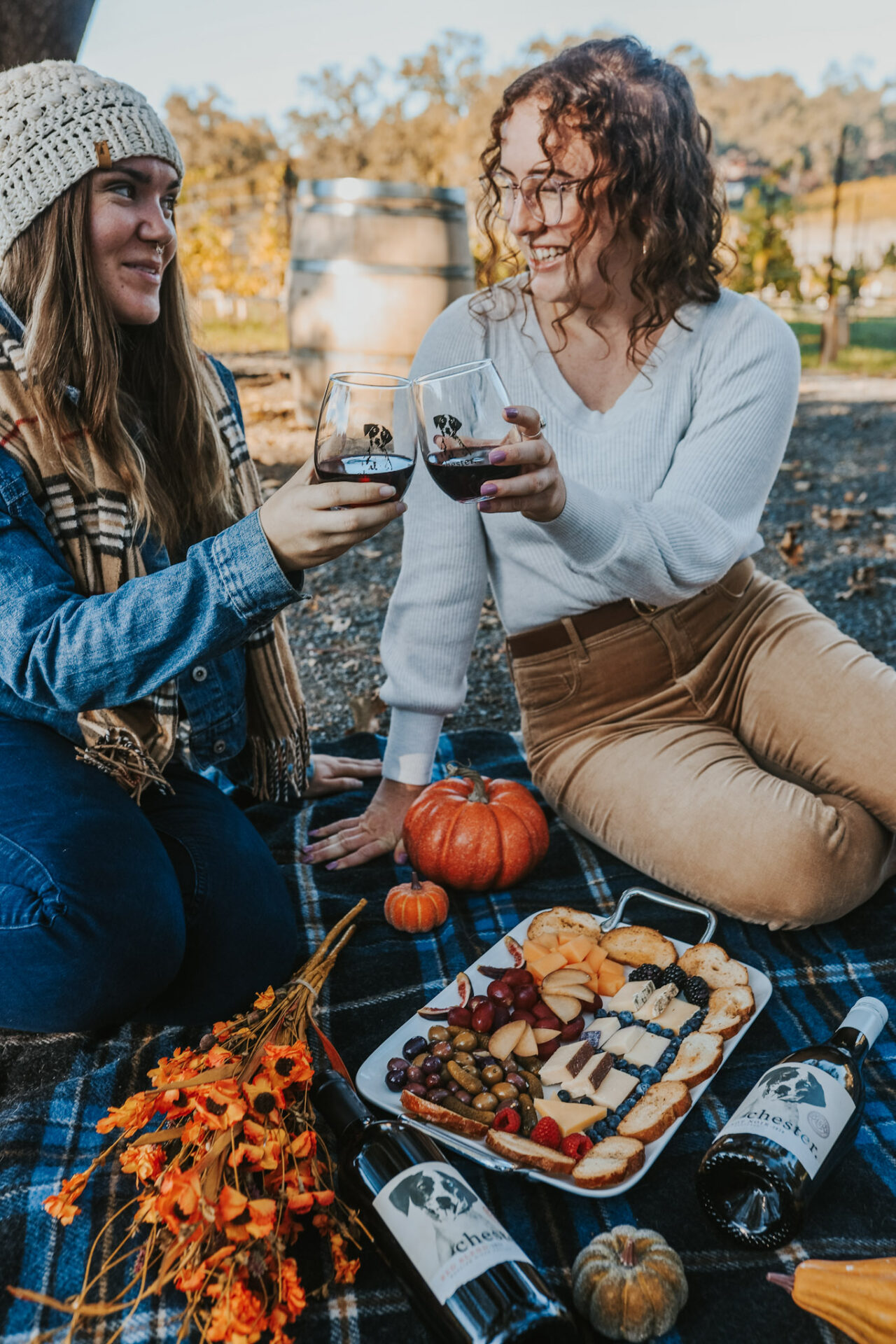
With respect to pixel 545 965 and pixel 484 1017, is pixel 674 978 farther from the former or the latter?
pixel 484 1017

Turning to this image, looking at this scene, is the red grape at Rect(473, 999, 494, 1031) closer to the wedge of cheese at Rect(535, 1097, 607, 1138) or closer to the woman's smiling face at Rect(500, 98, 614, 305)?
the wedge of cheese at Rect(535, 1097, 607, 1138)

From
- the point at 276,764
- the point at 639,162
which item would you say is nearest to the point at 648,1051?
the point at 276,764

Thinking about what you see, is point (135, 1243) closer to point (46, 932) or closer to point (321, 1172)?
point (321, 1172)

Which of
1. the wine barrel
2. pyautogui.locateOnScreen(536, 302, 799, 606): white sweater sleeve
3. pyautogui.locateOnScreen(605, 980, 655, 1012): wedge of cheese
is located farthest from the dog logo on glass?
the wine barrel

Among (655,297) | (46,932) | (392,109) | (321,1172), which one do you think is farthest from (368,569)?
(392,109)

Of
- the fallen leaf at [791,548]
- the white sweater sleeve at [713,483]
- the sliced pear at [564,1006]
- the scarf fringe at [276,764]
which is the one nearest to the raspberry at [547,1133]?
the sliced pear at [564,1006]

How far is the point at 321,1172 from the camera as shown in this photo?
149 cm

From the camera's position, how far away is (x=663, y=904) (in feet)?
7.64

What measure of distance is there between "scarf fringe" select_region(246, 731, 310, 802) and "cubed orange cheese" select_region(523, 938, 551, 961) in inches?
37.5

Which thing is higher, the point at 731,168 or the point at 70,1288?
the point at 731,168

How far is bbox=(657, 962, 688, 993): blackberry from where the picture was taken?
192 cm

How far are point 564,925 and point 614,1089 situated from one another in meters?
0.50

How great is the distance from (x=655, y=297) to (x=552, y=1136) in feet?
6.15

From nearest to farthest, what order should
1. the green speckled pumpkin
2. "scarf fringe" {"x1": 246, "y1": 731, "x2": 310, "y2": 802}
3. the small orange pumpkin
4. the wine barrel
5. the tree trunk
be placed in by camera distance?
A: 1. the green speckled pumpkin
2. the small orange pumpkin
3. "scarf fringe" {"x1": 246, "y1": 731, "x2": 310, "y2": 802}
4. the tree trunk
5. the wine barrel
